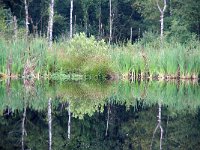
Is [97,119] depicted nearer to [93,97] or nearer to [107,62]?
[93,97]

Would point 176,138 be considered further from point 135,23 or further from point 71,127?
point 135,23

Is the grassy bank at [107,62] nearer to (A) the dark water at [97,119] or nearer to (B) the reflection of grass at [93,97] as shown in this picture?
(B) the reflection of grass at [93,97]

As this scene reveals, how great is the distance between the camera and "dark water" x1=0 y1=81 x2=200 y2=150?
292 inches

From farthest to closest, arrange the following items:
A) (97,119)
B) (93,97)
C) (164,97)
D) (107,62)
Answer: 1. (107,62)
2. (164,97)
3. (93,97)
4. (97,119)

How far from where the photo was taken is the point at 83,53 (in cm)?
1948

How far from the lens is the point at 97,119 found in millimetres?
9625

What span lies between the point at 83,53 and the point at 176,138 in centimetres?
1199

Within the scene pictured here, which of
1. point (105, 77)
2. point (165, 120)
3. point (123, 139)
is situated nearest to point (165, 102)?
point (165, 120)

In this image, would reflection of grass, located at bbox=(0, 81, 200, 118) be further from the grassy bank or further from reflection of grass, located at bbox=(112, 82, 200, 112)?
the grassy bank

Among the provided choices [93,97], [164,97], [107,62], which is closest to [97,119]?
[93,97]

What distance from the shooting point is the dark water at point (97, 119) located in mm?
7426

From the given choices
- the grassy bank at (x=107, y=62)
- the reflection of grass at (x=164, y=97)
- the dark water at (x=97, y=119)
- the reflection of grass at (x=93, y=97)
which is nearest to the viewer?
the dark water at (x=97, y=119)

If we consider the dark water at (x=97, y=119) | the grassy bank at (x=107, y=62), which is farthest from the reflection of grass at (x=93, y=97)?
the grassy bank at (x=107, y=62)

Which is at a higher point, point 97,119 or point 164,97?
point 97,119
